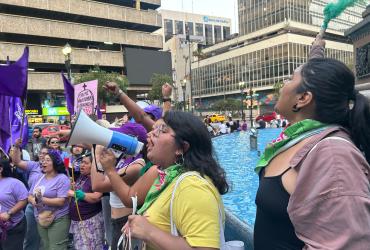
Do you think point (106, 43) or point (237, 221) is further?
point (106, 43)

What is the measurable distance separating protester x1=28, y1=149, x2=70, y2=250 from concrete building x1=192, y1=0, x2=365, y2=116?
5191 cm

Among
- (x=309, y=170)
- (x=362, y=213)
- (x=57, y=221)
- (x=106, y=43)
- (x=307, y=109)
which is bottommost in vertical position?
(x=57, y=221)

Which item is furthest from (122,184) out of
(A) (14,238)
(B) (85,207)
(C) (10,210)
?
(A) (14,238)

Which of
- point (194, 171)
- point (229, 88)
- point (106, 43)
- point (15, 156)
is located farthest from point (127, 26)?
point (194, 171)

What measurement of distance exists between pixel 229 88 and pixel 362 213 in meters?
79.0

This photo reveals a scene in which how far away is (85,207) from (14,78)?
195 cm

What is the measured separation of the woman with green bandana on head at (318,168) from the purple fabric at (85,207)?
3.11m

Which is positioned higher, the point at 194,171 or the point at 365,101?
the point at 365,101

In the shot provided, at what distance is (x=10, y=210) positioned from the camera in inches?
176

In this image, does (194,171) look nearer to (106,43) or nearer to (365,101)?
(365,101)

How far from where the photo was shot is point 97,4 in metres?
46.1

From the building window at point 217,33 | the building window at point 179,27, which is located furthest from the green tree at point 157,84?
the building window at point 217,33

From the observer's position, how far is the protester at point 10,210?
14.5ft

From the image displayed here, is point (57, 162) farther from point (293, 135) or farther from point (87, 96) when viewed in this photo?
point (293, 135)
